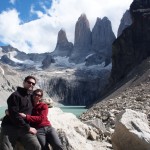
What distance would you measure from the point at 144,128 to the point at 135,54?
3574 inches

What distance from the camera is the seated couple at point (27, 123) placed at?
29.8 ft

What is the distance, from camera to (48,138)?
9742mm

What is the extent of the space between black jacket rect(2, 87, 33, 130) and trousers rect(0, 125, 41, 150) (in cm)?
13

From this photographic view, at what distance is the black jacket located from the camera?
9016mm

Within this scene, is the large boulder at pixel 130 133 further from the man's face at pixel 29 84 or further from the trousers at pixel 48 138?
the man's face at pixel 29 84

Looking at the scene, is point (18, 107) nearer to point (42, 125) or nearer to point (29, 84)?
point (29, 84)

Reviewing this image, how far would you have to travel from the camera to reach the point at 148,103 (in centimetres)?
2792

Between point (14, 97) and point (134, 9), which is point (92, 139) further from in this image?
point (134, 9)

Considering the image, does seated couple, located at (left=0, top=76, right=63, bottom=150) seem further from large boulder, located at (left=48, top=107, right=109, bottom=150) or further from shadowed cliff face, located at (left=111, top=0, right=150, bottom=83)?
shadowed cliff face, located at (left=111, top=0, right=150, bottom=83)

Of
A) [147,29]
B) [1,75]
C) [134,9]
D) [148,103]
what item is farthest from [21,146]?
[1,75]

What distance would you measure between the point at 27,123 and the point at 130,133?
2.90 m

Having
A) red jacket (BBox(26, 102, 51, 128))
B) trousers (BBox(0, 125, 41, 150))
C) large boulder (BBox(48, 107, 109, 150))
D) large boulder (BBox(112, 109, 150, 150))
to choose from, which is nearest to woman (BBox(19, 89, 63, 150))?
red jacket (BBox(26, 102, 51, 128))

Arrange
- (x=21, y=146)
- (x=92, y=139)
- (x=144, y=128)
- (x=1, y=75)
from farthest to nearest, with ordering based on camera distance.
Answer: (x=1, y=75)
(x=92, y=139)
(x=144, y=128)
(x=21, y=146)

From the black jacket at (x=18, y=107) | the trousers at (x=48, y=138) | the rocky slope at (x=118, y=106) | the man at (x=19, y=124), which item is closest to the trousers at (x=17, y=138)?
the man at (x=19, y=124)
